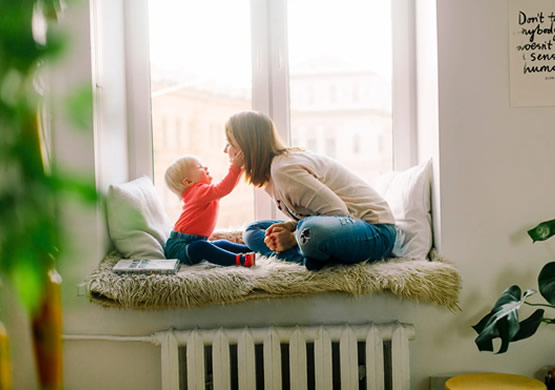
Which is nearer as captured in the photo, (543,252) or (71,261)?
(71,261)

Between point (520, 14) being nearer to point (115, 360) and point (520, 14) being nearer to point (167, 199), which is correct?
point (167, 199)

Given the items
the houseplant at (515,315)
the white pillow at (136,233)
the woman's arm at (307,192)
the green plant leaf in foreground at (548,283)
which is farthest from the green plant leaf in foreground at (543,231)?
the white pillow at (136,233)

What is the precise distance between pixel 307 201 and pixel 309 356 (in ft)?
1.96

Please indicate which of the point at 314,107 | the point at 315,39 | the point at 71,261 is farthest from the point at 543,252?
the point at 71,261

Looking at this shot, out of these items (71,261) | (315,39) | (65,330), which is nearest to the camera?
(71,261)

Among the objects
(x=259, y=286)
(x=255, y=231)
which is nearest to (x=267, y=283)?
(x=259, y=286)

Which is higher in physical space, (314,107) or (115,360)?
(314,107)

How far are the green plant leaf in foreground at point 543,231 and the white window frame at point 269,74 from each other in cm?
72

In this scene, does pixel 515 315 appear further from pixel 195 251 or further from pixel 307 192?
pixel 195 251

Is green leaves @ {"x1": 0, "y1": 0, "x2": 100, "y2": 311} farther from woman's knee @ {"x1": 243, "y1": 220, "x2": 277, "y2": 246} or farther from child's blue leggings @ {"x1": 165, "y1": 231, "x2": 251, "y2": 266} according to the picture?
woman's knee @ {"x1": 243, "y1": 220, "x2": 277, "y2": 246}

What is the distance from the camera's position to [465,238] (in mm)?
2016

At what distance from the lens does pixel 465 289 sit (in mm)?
2004

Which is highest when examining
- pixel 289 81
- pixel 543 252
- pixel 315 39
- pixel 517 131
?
pixel 315 39

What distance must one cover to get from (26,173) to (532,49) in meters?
1.99
